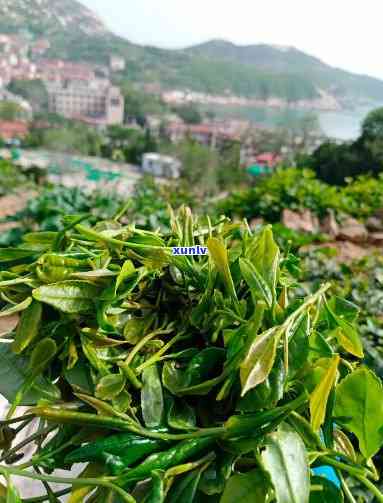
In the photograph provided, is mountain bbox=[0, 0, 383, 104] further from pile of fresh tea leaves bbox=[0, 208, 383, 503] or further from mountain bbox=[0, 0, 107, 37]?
pile of fresh tea leaves bbox=[0, 208, 383, 503]

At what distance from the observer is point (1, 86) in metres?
40.6

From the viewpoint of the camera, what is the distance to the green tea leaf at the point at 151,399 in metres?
0.47

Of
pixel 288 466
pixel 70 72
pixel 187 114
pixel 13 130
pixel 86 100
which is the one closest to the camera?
pixel 288 466

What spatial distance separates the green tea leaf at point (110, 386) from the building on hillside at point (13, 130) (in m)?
29.4

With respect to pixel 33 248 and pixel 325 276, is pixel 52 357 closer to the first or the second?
pixel 33 248

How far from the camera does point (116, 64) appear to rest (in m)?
50.4

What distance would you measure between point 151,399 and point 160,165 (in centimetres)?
2622

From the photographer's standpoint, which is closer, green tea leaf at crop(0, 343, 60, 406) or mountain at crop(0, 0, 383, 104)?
green tea leaf at crop(0, 343, 60, 406)

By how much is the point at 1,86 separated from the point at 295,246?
44379mm

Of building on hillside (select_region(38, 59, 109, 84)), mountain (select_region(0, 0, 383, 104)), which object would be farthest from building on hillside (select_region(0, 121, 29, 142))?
mountain (select_region(0, 0, 383, 104))

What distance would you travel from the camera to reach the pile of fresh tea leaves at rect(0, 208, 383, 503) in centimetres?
44

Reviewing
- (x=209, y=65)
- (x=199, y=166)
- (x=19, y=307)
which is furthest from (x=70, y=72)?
(x=19, y=307)

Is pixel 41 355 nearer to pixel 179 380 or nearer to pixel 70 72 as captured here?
pixel 179 380

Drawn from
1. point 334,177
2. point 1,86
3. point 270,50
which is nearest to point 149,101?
point 1,86
